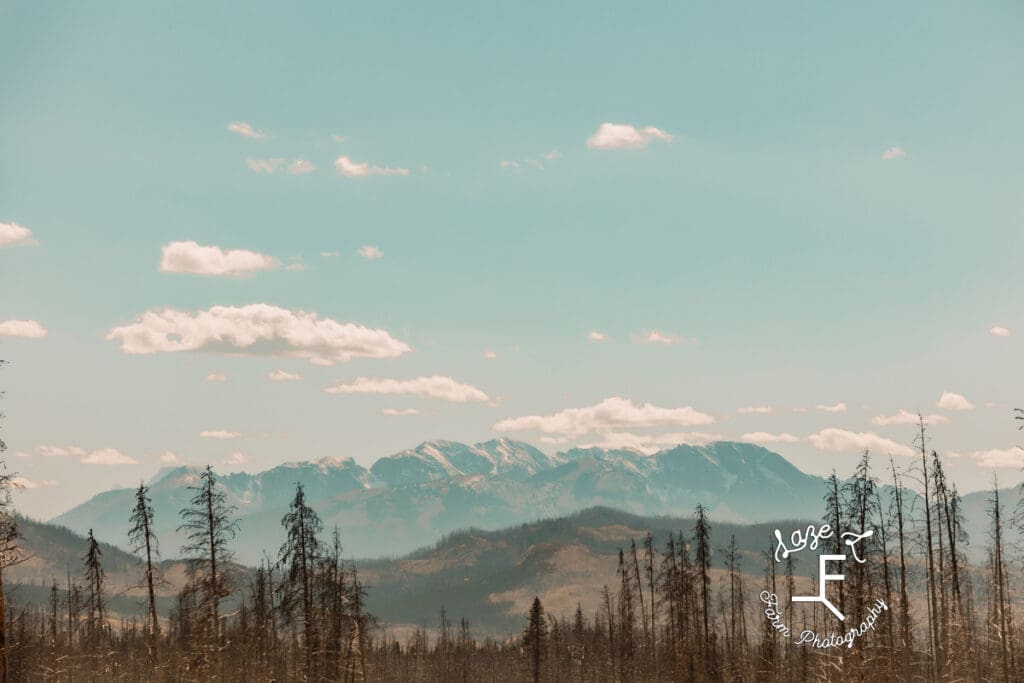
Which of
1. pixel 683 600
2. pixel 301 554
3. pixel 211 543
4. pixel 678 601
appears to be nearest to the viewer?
pixel 211 543

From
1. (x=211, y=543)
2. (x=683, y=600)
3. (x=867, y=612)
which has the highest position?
(x=211, y=543)

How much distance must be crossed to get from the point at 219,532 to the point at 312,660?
1529cm

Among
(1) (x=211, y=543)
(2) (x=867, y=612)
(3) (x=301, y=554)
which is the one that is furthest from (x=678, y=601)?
(1) (x=211, y=543)

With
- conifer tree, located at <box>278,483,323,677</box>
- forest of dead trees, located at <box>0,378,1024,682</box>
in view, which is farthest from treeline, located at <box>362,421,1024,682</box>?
conifer tree, located at <box>278,483,323,677</box>

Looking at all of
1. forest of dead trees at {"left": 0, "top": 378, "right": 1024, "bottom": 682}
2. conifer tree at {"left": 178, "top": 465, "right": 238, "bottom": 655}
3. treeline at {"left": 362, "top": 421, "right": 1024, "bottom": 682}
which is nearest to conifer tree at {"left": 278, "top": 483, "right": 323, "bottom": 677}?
forest of dead trees at {"left": 0, "top": 378, "right": 1024, "bottom": 682}

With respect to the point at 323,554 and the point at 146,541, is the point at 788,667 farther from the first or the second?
the point at 146,541

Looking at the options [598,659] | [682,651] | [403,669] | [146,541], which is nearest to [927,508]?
[682,651]

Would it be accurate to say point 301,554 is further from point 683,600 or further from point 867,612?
point 683,600

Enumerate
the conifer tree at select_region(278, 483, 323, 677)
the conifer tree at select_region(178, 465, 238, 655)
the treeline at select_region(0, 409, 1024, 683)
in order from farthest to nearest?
the conifer tree at select_region(278, 483, 323, 677) → the conifer tree at select_region(178, 465, 238, 655) → the treeline at select_region(0, 409, 1024, 683)

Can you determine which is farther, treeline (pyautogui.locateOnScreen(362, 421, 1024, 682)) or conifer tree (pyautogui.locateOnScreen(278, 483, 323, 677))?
conifer tree (pyautogui.locateOnScreen(278, 483, 323, 677))

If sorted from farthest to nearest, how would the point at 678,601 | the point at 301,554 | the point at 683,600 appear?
the point at 683,600
the point at 678,601
the point at 301,554

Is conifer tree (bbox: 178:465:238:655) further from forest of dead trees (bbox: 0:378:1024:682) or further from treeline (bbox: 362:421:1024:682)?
treeline (bbox: 362:421:1024:682)

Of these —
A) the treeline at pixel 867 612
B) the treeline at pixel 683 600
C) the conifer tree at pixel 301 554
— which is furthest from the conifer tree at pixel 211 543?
the treeline at pixel 867 612

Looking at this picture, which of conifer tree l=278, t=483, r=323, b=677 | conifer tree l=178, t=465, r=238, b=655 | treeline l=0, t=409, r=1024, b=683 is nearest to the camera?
treeline l=0, t=409, r=1024, b=683
